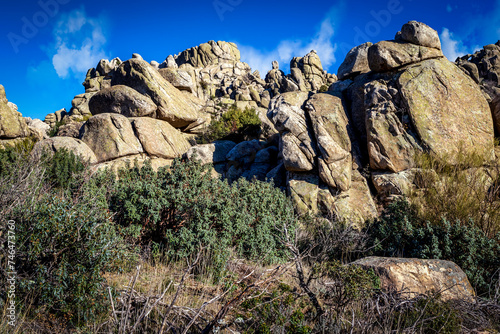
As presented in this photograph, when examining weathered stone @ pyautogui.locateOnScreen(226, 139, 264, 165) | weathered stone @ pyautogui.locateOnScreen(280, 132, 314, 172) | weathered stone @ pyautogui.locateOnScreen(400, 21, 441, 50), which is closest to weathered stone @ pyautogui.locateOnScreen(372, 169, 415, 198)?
weathered stone @ pyautogui.locateOnScreen(280, 132, 314, 172)

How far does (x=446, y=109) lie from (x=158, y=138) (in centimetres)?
1525

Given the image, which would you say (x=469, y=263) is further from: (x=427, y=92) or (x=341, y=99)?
A: (x=341, y=99)

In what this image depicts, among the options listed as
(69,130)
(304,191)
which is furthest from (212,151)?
(69,130)

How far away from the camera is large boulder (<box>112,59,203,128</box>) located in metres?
18.0

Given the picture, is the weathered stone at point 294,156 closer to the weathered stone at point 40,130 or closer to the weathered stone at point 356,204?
the weathered stone at point 356,204

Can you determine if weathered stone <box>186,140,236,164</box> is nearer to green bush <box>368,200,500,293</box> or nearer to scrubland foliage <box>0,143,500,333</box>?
scrubland foliage <box>0,143,500,333</box>

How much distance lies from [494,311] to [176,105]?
1858 cm

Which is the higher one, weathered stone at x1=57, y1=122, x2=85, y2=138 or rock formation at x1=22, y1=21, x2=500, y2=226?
weathered stone at x1=57, y1=122, x2=85, y2=138

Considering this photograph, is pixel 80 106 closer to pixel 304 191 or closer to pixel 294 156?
pixel 294 156

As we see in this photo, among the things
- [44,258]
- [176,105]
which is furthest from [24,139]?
[44,258]

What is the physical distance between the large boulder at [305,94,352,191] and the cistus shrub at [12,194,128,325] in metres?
9.29

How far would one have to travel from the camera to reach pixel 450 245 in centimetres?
618

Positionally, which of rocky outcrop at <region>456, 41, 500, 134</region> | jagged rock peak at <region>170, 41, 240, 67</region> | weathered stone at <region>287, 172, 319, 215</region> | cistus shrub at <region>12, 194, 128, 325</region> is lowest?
cistus shrub at <region>12, 194, 128, 325</region>

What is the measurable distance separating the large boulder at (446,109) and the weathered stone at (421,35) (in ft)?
3.89
